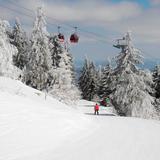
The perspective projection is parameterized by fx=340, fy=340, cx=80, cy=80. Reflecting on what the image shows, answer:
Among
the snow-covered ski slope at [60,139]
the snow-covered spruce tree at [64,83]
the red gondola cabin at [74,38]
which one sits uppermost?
the red gondola cabin at [74,38]

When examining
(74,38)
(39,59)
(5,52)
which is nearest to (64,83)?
(39,59)

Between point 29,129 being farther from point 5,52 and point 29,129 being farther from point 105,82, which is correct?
point 105,82

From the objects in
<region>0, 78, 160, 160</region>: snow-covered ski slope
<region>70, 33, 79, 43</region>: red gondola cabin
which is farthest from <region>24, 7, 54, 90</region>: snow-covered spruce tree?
<region>0, 78, 160, 160</region>: snow-covered ski slope

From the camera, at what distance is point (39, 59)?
164ft

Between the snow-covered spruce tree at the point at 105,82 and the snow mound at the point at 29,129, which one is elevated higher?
the snow-covered spruce tree at the point at 105,82

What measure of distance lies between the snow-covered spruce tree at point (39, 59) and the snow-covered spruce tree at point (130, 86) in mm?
12371

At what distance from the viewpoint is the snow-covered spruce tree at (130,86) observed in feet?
132

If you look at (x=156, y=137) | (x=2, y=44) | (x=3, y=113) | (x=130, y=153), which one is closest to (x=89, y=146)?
(x=130, y=153)

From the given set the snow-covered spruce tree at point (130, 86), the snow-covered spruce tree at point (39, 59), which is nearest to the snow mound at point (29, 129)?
the snow-covered spruce tree at point (130, 86)

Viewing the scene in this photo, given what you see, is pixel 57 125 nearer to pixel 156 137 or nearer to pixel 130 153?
pixel 130 153

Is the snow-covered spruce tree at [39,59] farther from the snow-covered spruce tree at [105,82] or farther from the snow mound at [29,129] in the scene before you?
the snow mound at [29,129]

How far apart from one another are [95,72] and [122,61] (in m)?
38.3

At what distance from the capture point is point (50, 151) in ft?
32.1

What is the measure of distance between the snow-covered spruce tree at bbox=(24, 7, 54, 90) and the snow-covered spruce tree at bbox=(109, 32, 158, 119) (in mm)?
12371
